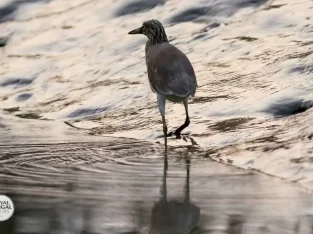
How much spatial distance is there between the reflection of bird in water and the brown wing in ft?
8.04

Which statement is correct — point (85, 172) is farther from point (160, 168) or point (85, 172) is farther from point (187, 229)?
point (187, 229)

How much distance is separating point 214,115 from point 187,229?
4208mm

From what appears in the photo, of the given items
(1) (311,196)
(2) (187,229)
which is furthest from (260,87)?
(2) (187,229)

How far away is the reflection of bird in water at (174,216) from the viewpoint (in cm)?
620

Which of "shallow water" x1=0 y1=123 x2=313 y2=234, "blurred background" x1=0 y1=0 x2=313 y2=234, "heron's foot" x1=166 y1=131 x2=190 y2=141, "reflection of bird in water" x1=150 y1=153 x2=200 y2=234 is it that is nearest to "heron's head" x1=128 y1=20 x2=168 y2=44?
"blurred background" x1=0 y1=0 x2=313 y2=234

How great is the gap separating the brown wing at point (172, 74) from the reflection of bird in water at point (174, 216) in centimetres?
245

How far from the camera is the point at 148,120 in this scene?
10695 mm

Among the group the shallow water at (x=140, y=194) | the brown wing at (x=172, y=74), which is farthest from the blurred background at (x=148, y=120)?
the brown wing at (x=172, y=74)

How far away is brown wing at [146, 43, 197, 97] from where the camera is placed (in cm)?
963

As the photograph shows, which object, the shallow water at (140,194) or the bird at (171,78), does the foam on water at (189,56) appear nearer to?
the bird at (171,78)

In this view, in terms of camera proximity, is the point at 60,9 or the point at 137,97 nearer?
the point at 137,97

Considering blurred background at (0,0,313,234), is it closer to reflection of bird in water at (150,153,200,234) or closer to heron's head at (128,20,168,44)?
reflection of bird in water at (150,153,200,234)

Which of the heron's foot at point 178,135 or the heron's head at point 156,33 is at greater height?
the heron's head at point 156,33

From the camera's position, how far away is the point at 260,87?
10.8 meters
